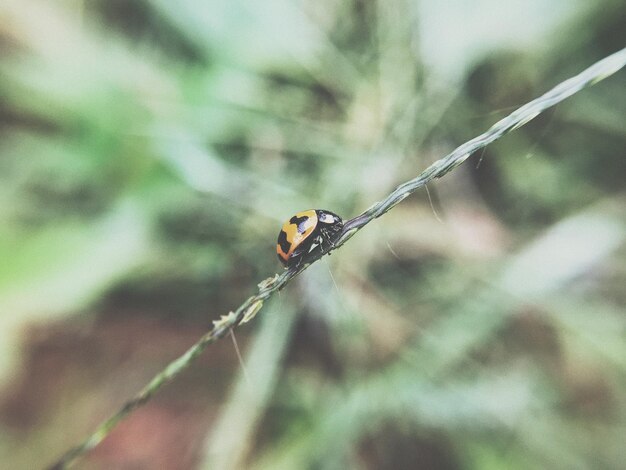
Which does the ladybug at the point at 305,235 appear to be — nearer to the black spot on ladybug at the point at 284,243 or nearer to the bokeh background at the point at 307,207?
the black spot on ladybug at the point at 284,243

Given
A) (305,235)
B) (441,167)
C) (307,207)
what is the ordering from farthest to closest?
(307,207)
(305,235)
(441,167)

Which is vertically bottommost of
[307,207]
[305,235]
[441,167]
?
[441,167]

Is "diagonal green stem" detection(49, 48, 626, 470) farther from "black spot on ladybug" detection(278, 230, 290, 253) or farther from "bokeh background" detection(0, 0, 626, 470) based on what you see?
"bokeh background" detection(0, 0, 626, 470)

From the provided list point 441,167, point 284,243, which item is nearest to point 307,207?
point 284,243

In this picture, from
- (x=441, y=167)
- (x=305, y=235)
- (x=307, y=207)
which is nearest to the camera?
(x=441, y=167)

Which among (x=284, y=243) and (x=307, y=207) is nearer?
(x=284, y=243)

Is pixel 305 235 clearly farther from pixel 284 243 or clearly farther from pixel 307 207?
pixel 307 207

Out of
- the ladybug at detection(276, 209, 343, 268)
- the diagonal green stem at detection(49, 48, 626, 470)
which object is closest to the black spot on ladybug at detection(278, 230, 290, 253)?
the ladybug at detection(276, 209, 343, 268)

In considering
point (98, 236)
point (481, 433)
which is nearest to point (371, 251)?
point (481, 433)
